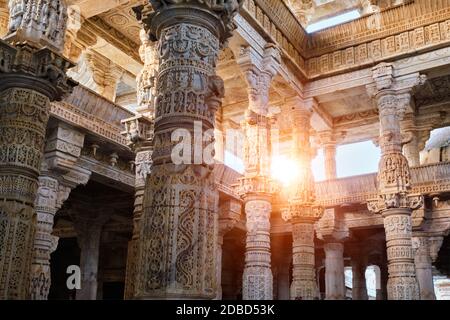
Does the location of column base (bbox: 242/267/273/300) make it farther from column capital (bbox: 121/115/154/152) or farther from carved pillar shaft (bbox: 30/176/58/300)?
column capital (bbox: 121/115/154/152)

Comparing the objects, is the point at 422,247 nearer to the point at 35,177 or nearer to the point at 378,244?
the point at 378,244

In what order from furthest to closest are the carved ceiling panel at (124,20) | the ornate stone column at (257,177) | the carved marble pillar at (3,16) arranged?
the carved ceiling panel at (124,20) → the carved marble pillar at (3,16) → the ornate stone column at (257,177)

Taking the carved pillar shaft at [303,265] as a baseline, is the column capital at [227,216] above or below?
above

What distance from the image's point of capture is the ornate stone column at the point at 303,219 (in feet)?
35.6

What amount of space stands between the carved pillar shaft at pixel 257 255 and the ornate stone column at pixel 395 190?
247 cm

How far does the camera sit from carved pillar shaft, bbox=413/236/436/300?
12109 millimetres

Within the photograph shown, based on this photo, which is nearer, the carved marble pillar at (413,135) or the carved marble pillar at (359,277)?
the carved marble pillar at (413,135)

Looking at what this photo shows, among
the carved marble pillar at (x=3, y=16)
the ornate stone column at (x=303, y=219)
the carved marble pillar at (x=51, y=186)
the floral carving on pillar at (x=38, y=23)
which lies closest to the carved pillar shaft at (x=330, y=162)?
the ornate stone column at (x=303, y=219)

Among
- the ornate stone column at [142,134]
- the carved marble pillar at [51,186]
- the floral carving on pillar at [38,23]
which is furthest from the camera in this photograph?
the carved marble pillar at [51,186]

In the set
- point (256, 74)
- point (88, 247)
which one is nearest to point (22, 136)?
point (256, 74)

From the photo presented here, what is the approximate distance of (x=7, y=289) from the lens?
4.68m

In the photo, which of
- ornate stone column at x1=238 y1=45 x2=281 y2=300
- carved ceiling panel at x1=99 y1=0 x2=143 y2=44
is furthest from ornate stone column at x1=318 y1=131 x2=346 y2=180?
carved ceiling panel at x1=99 y1=0 x2=143 y2=44

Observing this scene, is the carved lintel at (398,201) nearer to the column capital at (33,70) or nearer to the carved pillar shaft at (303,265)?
the carved pillar shaft at (303,265)

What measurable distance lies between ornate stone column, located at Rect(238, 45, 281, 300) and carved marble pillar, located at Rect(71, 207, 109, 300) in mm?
3509
